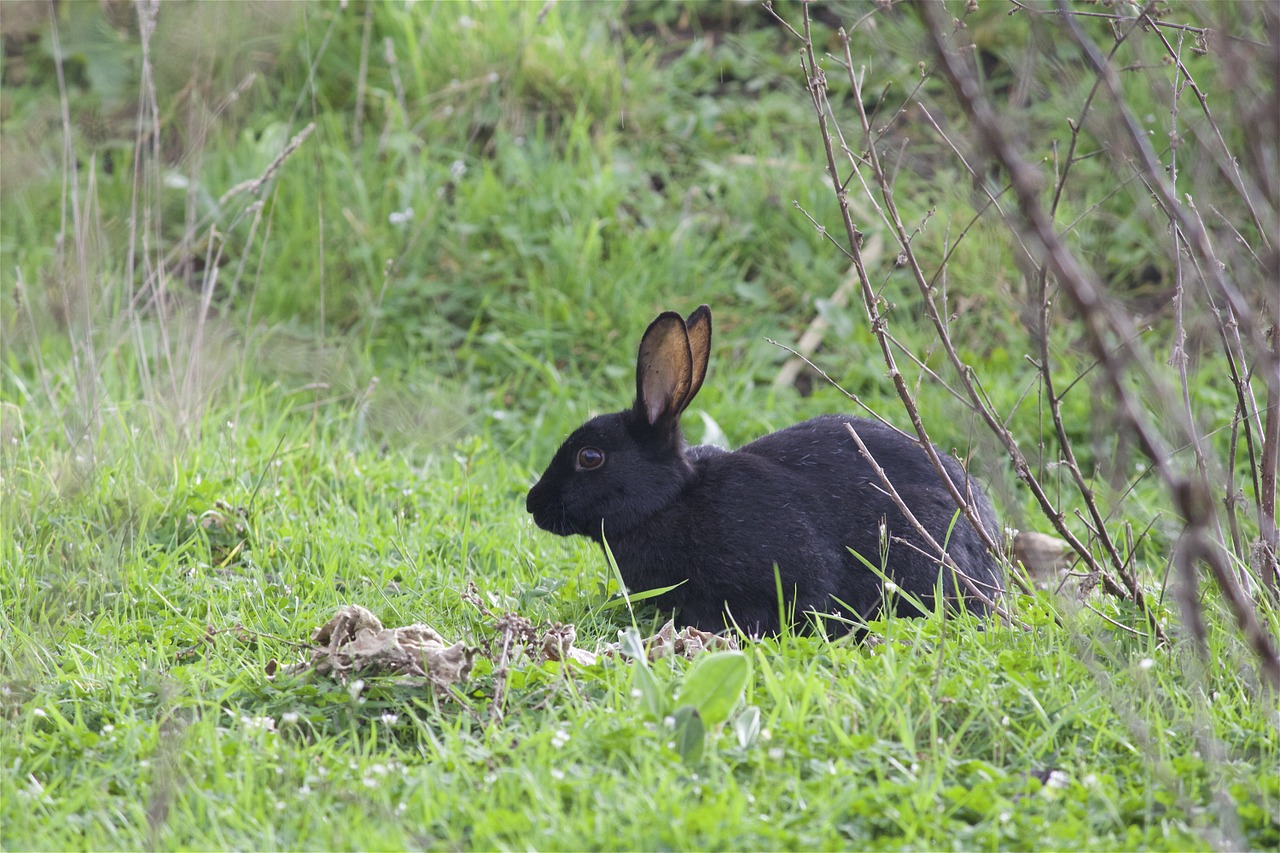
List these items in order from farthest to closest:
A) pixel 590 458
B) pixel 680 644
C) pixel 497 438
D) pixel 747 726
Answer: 1. pixel 497 438
2. pixel 590 458
3. pixel 680 644
4. pixel 747 726

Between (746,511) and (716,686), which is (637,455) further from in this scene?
(716,686)

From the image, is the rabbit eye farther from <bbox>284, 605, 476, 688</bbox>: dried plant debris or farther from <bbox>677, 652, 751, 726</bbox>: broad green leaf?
<bbox>677, 652, 751, 726</bbox>: broad green leaf

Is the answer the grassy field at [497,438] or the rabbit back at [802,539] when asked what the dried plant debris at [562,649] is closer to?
the grassy field at [497,438]

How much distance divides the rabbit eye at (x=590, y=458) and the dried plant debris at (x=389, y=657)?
3.30ft

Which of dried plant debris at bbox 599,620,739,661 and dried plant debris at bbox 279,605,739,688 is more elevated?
dried plant debris at bbox 279,605,739,688

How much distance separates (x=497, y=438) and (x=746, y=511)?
2148 millimetres

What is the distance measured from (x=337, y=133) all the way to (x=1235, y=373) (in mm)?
4802

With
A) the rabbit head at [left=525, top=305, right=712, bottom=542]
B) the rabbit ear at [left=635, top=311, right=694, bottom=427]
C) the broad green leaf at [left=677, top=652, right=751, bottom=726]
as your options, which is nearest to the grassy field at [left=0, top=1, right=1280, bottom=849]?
the broad green leaf at [left=677, top=652, right=751, bottom=726]

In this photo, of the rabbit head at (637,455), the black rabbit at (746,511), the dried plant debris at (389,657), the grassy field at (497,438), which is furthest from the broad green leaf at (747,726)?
the rabbit head at (637,455)

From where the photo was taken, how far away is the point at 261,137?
22.4 ft

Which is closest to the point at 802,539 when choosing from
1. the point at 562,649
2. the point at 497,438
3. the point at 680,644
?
the point at 680,644

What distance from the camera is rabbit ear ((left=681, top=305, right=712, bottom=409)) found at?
12.6ft

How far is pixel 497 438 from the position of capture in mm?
5660

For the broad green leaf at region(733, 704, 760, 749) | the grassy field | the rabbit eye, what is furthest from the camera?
the rabbit eye
